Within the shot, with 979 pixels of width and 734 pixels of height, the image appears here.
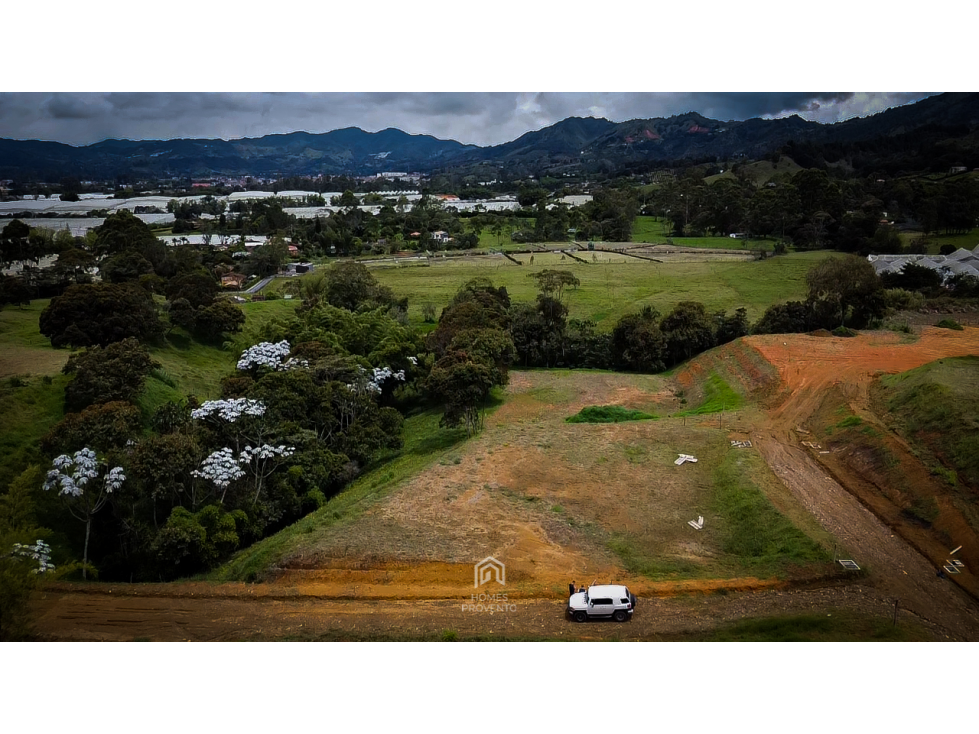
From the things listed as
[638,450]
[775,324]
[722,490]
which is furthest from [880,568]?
[775,324]

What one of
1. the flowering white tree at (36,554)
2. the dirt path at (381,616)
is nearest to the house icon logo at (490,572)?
the dirt path at (381,616)

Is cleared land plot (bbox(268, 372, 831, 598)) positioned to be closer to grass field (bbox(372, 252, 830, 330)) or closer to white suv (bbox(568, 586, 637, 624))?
white suv (bbox(568, 586, 637, 624))

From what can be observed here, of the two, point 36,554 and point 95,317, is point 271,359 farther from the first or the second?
point 36,554

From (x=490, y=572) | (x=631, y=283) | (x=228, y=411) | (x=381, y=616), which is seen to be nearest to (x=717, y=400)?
(x=490, y=572)

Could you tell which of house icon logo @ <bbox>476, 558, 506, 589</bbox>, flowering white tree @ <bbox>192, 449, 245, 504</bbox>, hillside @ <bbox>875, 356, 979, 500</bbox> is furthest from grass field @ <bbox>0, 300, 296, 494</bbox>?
hillside @ <bbox>875, 356, 979, 500</bbox>

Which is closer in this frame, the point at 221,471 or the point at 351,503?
the point at 221,471

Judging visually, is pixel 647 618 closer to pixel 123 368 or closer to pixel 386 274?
pixel 123 368
